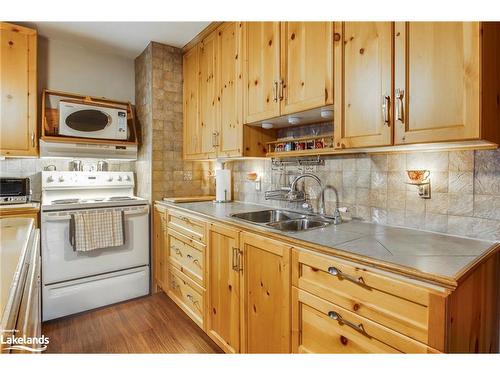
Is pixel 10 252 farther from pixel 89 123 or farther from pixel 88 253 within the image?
pixel 89 123

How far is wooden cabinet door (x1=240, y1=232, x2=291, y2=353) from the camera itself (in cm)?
137

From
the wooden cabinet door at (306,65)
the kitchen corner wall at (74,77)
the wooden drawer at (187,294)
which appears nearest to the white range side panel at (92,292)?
the wooden drawer at (187,294)

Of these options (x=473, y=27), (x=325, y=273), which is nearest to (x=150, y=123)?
(x=325, y=273)

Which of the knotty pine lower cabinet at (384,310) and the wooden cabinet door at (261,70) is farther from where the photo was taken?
the wooden cabinet door at (261,70)

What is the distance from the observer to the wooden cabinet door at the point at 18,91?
91.4 inches

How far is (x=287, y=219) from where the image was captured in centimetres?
210

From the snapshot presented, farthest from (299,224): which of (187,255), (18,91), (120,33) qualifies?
(18,91)

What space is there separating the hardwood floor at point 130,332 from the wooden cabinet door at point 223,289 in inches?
7.5

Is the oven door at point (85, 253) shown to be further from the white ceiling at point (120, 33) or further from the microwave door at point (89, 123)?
the white ceiling at point (120, 33)

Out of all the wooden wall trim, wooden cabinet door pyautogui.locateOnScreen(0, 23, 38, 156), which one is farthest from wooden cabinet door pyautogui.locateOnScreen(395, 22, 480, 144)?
wooden cabinet door pyautogui.locateOnScreen(0, 23, 38, 156)

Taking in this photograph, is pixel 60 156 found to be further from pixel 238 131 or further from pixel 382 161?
pixel 382 161

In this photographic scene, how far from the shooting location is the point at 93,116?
2.68m

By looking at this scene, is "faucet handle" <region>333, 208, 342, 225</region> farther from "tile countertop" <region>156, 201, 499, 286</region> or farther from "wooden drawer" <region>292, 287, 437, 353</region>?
"wooden drawer" <region>292, 287, 437, 353</region>
